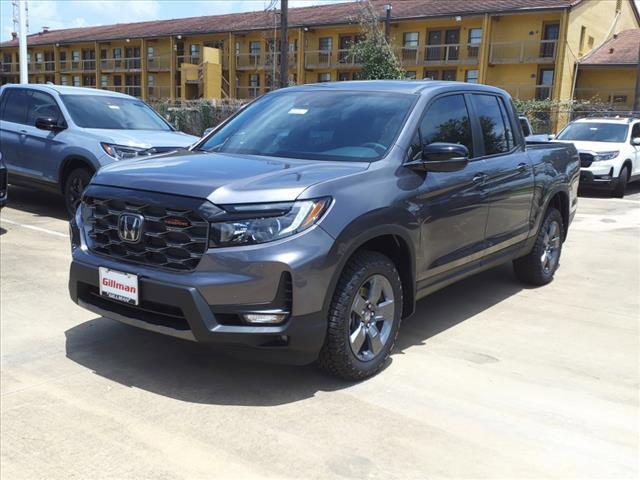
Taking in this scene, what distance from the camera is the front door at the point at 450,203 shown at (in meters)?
4.32

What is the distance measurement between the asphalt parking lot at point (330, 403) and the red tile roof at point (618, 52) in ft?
116

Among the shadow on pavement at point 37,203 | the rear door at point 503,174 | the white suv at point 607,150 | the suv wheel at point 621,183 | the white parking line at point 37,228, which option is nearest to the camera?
the rear door at point 503,174

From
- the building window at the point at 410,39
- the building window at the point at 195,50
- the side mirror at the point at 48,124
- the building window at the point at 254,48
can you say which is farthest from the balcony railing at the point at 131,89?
the side mirror at the point at 48,124

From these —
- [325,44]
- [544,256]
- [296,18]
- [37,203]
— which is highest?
[296,18]

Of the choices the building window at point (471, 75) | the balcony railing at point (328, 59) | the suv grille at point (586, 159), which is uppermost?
the balcony railing at point (328, 59)

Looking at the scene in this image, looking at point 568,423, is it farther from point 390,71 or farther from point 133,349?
point 390,71

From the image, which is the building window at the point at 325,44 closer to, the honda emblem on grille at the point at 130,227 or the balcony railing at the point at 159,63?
the balcony railing at the point at 159,63

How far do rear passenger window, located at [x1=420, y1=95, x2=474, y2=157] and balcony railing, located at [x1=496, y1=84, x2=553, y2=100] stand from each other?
34.7 meters

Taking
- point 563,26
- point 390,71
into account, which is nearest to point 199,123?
point 390,71

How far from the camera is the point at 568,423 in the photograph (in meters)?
3.53

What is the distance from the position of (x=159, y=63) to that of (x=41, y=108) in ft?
153

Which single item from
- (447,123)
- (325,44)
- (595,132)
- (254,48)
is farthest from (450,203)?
(254,48)

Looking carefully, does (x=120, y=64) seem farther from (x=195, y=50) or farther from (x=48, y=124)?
(x=48, y=124)

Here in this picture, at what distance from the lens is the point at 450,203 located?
14.8ft
